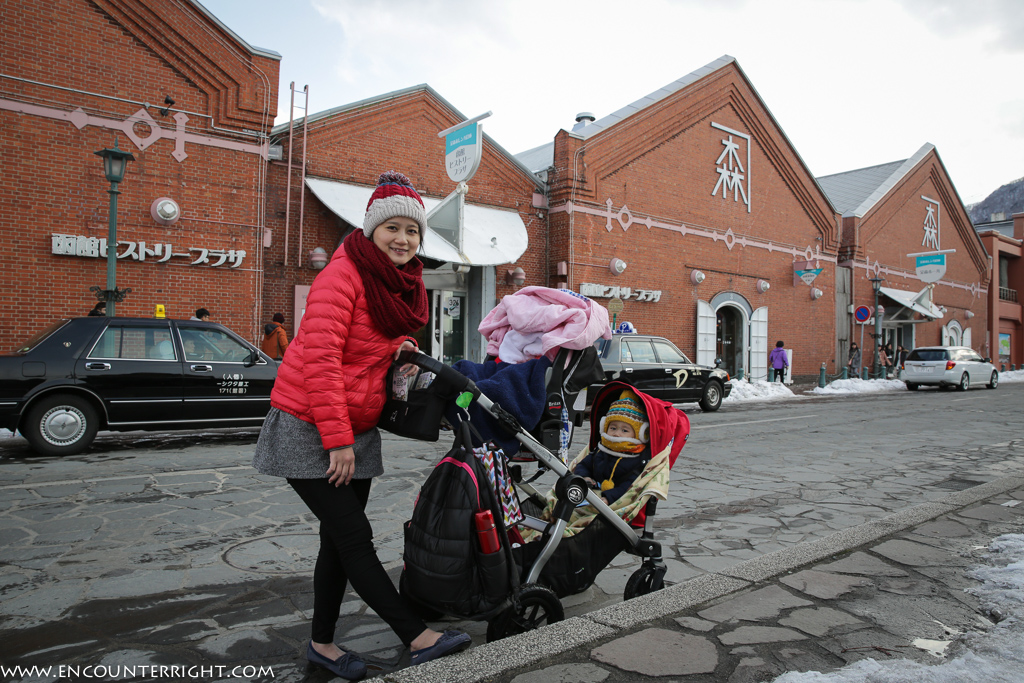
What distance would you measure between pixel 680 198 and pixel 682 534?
16836 millimetres

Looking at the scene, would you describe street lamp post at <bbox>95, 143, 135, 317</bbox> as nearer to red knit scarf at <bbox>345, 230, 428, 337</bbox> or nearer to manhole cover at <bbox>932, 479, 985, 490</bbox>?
red knit scarf at <bbox>345, 230, 428, 337</bbox>

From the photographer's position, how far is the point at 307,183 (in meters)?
13.3

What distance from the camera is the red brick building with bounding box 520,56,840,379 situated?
17656 mm

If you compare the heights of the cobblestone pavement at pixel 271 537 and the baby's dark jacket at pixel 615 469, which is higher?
the baby's dark jacket at pixel 615 469

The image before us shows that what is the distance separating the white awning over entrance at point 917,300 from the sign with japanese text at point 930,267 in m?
0.87

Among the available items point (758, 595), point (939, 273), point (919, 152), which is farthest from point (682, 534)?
point (919, 152)

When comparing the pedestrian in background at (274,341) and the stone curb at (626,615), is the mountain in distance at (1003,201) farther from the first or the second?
the stone curb at (626,615)

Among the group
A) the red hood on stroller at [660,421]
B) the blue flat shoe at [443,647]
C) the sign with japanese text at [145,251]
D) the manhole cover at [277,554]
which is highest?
the sign with japanese text at [145,251]

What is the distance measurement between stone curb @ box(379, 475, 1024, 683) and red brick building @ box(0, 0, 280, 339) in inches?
447

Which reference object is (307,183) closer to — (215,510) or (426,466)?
(426,466)

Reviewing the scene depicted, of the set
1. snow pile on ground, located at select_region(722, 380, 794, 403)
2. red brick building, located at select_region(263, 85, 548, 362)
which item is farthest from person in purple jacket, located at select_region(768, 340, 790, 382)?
red brick building, located at select_region(263, 85, 548, 362)

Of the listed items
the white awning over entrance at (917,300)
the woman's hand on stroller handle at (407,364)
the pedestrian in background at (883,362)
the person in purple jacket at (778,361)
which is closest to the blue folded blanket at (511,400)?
the woman's hand on stroller handle at (407,364)

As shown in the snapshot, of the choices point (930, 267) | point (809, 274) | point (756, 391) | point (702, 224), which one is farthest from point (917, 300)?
point (756, 391)

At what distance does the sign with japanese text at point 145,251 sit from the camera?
1102cm
